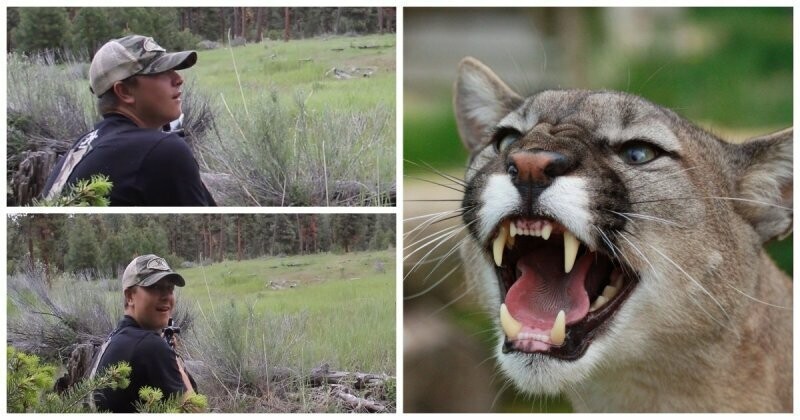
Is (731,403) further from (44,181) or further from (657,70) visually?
(44,181)

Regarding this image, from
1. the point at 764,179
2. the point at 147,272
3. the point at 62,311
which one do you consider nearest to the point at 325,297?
the point at 147,272

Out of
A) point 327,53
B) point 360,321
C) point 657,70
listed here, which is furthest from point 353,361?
point 657,70

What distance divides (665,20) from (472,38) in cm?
116

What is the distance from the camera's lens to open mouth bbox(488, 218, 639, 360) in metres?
4.08

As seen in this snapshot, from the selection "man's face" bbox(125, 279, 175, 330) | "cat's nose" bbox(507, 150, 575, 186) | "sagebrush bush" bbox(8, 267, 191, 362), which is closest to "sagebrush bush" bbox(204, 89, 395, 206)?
"man's face" bbox(125, 279, 175, 330)

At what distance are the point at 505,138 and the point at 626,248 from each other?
3.10 ft

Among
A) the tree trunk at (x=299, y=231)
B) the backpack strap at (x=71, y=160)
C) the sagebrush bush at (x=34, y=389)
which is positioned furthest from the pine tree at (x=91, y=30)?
the sagebrush bush at (x=34, y=389)

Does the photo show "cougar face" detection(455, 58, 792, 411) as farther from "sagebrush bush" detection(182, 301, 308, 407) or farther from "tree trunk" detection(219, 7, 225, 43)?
"tree trunk" detection(219, 7, 225, 43)

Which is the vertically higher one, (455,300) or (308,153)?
(308,153)

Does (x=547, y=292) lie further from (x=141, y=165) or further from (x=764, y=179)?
(x=141, y=165)

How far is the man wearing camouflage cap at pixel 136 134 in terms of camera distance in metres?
4.51

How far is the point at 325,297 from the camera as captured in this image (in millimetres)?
5023

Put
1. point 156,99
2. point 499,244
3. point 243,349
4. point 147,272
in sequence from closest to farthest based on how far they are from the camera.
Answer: point 499,244
point 156,99
point 147,272
point 243,349

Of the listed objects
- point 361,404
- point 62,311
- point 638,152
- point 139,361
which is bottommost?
point 361,404
